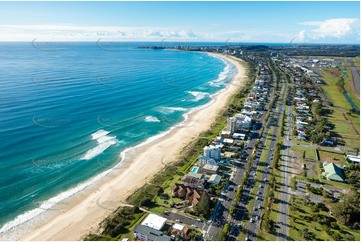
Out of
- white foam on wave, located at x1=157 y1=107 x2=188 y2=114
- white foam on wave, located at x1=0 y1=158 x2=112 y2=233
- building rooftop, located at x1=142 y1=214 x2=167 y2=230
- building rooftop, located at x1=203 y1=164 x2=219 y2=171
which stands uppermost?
white foam on wave, located at x1=157 y1=107 x2=188 y2=114

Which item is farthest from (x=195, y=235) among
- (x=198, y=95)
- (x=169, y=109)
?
(x=198, y=95)

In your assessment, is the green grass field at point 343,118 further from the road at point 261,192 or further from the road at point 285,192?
the road at point 261,192

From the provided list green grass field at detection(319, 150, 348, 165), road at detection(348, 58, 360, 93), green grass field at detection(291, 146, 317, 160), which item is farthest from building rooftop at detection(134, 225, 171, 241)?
road at detection(348, 58, 360, 93)

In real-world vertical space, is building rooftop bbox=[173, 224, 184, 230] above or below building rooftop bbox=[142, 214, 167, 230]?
below

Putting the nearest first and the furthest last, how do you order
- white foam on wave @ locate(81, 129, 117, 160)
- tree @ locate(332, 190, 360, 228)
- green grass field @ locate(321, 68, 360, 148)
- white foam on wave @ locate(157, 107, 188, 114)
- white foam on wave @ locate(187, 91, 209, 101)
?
tree @ locate(332, 190, 360, 228) < white foam on wave @ locate(81, 129, 117, 160) < green grass field @ locate(321, 68, 360, 148) < white foam on wave @ locate(157, 107, 188, 114) < white foam on wave @ locate(187, 91, 209, 101)

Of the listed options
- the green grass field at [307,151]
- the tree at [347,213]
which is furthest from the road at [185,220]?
the green grass field at [307,151]

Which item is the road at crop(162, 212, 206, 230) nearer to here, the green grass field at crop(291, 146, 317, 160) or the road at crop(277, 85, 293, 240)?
the road at crop(277, 85, 293, 240)
